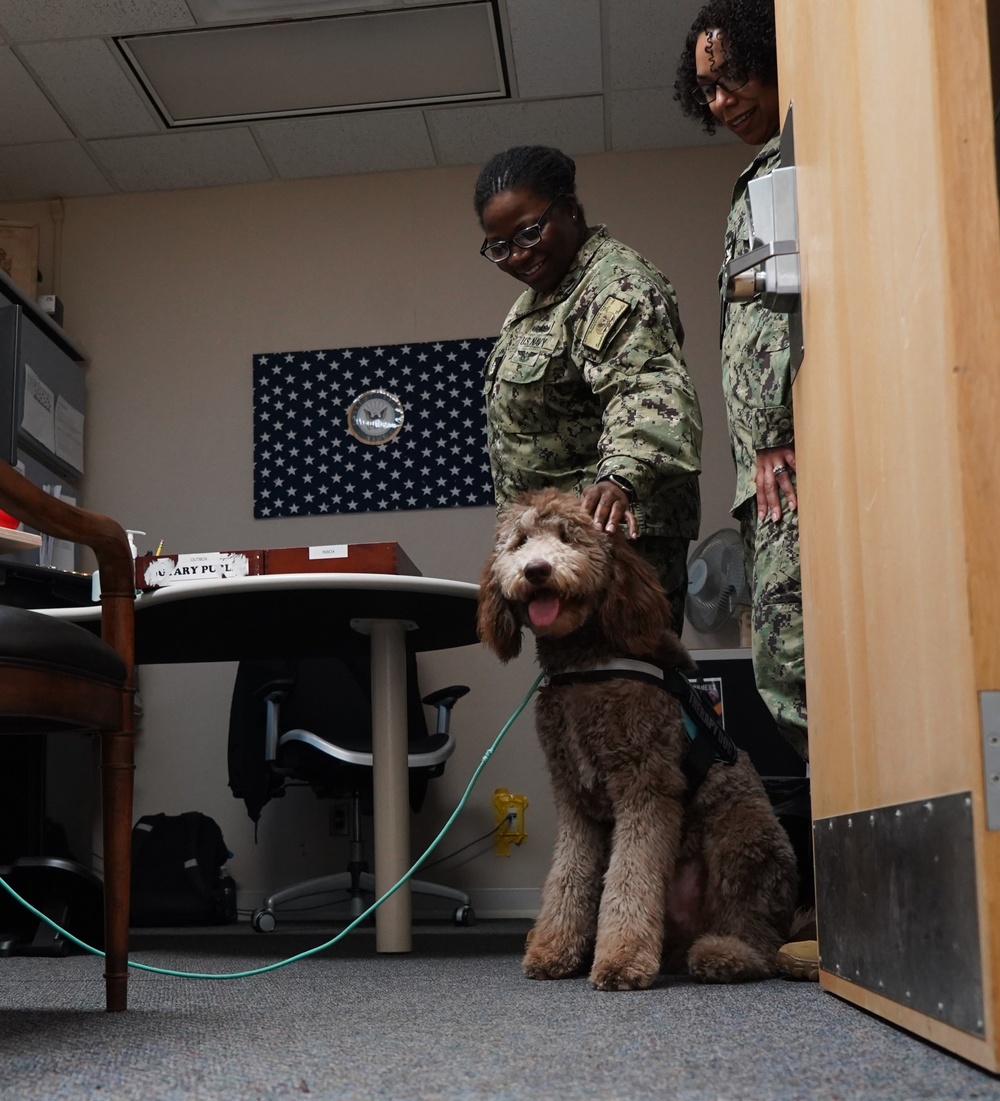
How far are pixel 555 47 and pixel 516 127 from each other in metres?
0.48

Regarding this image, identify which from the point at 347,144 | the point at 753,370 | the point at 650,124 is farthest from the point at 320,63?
the point at 753,370

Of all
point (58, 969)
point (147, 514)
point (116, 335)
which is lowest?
point (58, 969)

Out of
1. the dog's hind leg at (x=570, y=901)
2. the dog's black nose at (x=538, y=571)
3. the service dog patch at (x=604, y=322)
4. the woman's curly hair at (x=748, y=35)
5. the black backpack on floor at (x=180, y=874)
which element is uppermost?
the woman's curly hair at (x=748, y=35)

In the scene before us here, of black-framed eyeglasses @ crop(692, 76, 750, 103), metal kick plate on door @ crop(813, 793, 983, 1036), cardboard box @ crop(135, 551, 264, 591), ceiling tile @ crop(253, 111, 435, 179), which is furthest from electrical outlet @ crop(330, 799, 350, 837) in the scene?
metal kick plate on door @ crop(813, 793, 983, 1036)

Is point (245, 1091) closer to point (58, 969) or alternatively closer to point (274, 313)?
point (58, 969)

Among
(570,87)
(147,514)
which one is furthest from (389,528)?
(570,87)

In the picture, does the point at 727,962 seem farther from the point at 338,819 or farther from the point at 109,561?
the point at 338,819

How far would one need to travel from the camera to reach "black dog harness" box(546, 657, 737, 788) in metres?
1.88

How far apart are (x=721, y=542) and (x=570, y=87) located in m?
1.78

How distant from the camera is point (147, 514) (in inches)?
183

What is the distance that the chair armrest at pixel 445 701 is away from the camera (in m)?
3.97

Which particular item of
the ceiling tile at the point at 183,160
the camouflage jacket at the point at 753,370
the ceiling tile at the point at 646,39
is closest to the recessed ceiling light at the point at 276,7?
the ceiling tile at the point at 646,39

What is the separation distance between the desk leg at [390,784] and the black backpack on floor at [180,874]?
1.50m

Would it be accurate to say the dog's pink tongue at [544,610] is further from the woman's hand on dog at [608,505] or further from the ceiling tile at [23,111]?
the ceiling tile at [23,111]
